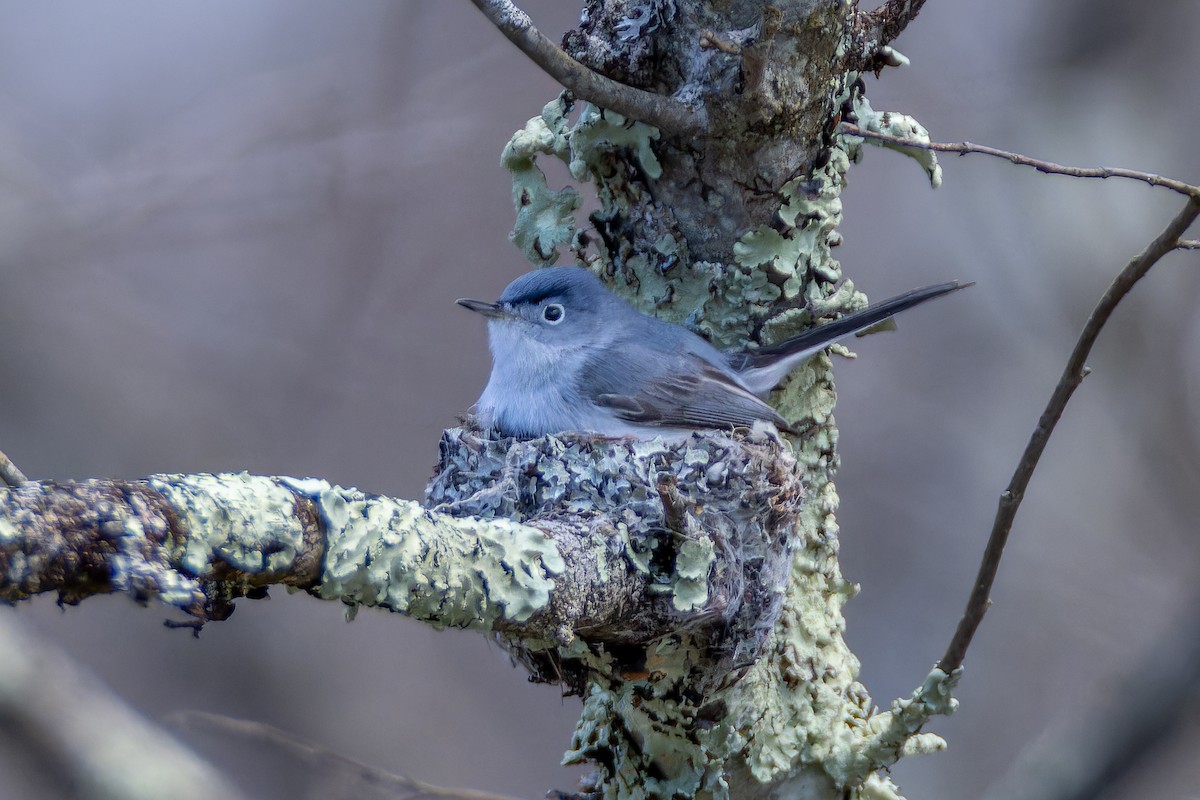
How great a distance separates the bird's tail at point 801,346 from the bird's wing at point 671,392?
0.05 metres

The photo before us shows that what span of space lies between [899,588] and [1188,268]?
1655 mm

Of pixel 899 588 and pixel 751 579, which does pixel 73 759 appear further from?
pixel 899 588

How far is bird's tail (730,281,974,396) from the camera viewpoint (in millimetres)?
2502

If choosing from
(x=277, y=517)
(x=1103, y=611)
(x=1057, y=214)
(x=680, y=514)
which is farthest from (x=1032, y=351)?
(x=277, y=517)

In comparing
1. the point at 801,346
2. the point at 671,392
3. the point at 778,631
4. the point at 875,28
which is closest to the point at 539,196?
the point at 671,392

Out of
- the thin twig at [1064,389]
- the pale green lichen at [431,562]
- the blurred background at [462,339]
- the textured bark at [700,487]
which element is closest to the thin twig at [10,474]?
the pale green lichen at [431,562]

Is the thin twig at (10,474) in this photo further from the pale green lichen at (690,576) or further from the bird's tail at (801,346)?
the bird's tail at (801,346)

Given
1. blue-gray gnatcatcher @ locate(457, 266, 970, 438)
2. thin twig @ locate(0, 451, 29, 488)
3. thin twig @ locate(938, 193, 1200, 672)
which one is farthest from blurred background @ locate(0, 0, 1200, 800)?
thin twig @ locate(0, 451, 29, 488)

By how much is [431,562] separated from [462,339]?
10.4ft

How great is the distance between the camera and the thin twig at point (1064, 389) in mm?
1646

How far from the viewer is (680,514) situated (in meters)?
1.92

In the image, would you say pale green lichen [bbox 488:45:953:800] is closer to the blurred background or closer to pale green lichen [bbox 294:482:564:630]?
pale green lichen [bbox 294:482:564:630]

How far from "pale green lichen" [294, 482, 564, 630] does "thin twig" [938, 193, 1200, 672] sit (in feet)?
2.26

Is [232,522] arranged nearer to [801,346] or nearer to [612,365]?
[801,346]
